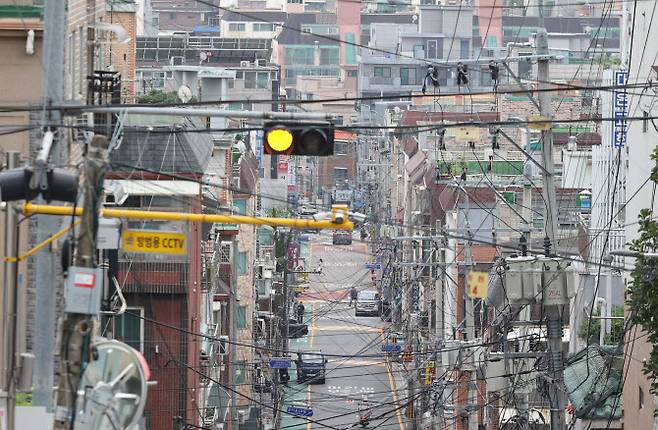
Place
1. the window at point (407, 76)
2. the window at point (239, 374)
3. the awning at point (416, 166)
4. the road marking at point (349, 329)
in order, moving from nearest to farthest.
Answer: the window at point (239, 374) → the awning at point (416, 166) → the road marking at point (349, 329) → the window at point (407, 76)

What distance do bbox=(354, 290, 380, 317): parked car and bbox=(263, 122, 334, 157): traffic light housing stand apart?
269ft

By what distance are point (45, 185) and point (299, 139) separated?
8.08 ft

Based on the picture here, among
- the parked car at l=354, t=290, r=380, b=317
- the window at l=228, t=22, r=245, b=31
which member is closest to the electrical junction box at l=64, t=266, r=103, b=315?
the parked car at l=354, t=290, r=380, b=317

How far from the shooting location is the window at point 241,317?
6075 centimetres

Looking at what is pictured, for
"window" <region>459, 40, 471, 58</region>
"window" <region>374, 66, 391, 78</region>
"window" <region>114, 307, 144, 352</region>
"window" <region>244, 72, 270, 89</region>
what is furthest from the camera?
"window" <region>374, 66, 391, 78</region>

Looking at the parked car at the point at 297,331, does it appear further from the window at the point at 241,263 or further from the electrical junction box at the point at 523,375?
the electrical junction box at the point at 523,375

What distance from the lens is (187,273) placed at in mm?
39656

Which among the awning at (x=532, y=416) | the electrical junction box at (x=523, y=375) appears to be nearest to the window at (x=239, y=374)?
the awning at (x=532, y=416)

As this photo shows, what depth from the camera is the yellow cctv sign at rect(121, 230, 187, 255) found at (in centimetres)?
1803

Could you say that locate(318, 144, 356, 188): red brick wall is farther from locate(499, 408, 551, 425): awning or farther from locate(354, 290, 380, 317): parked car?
locate(499, 408, 551, 425): awning

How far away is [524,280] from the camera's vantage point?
2888cm

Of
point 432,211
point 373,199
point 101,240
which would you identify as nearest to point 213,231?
point 432,211

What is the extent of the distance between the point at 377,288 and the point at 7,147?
276ft

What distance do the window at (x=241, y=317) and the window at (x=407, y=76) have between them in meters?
111
